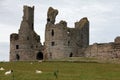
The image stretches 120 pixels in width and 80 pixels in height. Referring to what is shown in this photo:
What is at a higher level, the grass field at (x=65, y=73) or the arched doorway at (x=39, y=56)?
the arched doorway at (x=39, y=56)

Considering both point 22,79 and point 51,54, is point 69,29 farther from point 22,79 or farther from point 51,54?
point 22,79

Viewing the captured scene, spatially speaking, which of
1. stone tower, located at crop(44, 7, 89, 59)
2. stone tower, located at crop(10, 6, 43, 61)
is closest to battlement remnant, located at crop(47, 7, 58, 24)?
stone tower, located at crop(44, 7, 89, 59)

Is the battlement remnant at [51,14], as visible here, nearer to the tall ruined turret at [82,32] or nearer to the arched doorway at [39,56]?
the tall ruined turret at [82,32]

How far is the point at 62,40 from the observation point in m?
106

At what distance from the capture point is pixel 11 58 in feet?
367

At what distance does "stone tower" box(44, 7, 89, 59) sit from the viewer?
4176 inches

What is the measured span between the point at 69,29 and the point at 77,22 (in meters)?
5.95

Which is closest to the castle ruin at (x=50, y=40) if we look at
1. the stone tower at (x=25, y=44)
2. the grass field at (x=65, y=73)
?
the stone tower at (x=25, y=44)

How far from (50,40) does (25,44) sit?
7.41 metres

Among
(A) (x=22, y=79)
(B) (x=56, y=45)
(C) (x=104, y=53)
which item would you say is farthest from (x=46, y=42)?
(A) (x=22, y=79)

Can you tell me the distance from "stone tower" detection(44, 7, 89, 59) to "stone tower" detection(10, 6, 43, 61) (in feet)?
12.2

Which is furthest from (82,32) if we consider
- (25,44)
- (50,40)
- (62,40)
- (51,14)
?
(25,44)

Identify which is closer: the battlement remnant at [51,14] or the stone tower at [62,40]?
the stone tower at [62,40]

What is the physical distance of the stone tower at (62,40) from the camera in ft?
348
